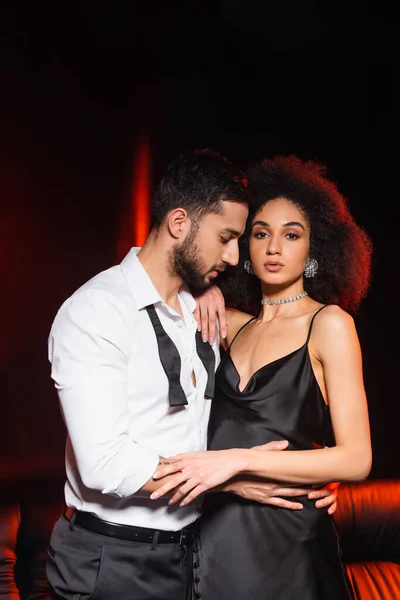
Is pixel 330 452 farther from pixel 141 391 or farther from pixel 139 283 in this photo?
pixel 139 283

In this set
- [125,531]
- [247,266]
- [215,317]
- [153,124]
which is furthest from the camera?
[153,124]

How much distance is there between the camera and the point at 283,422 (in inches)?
77.1

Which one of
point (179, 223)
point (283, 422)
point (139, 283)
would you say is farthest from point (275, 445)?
point (179, 223)

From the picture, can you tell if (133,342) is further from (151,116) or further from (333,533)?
(151,116)

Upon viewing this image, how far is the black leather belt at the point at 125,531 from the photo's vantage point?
5.80ft

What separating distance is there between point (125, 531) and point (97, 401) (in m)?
0.40

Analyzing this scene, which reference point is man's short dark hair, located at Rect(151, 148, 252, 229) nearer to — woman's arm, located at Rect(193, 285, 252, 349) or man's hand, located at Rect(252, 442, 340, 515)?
woman's arm, located at Rect(193, 285, 252, 349)

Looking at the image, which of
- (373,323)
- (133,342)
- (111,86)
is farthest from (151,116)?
(133,342)

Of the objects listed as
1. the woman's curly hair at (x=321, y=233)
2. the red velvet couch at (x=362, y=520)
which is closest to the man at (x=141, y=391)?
the woman's curly hair at (x=321, y=233)

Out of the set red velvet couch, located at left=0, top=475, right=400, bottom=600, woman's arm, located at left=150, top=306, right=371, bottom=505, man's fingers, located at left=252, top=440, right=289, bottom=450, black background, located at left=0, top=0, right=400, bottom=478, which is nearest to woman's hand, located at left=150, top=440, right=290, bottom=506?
woman's arm, located at left=150, top=306, right=371, bottom=505

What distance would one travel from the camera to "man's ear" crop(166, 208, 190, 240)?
196 centimetres

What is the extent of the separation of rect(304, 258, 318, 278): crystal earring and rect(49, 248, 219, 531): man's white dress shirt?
471mm

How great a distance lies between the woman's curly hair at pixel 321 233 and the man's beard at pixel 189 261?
343 mm

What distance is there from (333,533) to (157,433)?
2.12 ft
